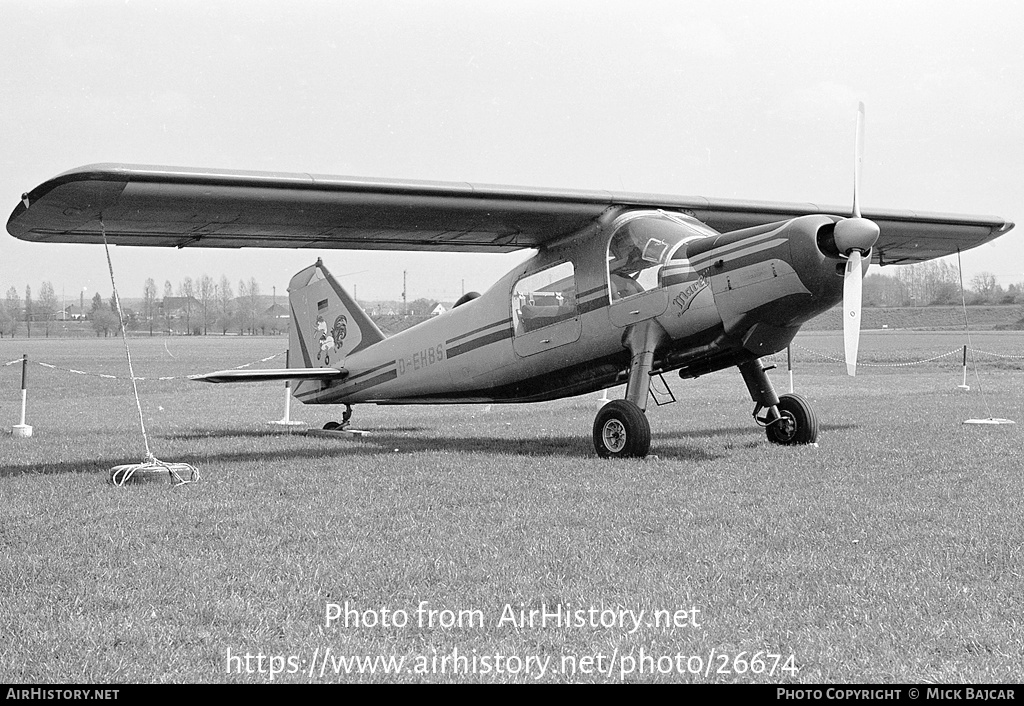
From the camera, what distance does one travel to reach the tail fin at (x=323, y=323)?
15.2 meters

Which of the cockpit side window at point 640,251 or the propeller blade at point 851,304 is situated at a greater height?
the cockpit side window at point 640,251

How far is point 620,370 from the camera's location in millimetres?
11805

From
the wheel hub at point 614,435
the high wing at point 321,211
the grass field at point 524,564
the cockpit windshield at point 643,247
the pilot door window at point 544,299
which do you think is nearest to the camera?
the grass field at point 524,564

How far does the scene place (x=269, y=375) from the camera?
1285 centimetres

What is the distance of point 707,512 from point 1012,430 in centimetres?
831

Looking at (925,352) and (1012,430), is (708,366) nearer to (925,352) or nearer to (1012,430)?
(1012,430)

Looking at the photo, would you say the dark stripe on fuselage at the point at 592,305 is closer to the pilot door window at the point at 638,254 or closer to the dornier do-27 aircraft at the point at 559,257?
the dornier do-27 aircraft at the point at 559,257

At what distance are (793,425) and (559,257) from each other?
3.65m

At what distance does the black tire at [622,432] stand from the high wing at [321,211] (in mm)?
2546

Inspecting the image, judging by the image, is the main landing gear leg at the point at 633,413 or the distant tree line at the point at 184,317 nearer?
the main landing gear leg at the point at 633,413

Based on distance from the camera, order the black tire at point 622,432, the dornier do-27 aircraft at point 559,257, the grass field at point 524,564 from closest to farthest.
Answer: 1. the grass field at point 524,564
2. the dornier do-27 aircraft at point 559,257
3. the black tire at point 622,432

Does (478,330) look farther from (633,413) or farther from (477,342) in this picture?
(633,413)

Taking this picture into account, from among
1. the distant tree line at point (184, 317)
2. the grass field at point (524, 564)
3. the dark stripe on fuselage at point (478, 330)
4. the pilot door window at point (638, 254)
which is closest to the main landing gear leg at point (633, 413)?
the grass field at point (524, 564)

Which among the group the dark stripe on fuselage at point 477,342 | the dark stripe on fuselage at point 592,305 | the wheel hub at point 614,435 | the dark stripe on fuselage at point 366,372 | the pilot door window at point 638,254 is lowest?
the wheel hub at point 614,435
